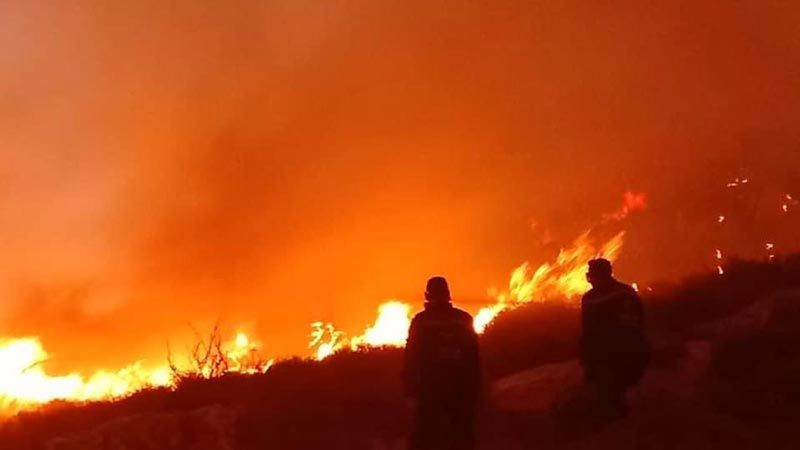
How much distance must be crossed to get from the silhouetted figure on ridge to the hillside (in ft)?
6.80

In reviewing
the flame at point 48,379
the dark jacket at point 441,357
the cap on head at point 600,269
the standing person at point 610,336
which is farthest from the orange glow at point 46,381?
the cap on head at point 600,269

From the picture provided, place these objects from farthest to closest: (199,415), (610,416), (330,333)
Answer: (330,333) < (199,415) < (610,416)

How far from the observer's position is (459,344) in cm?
1129

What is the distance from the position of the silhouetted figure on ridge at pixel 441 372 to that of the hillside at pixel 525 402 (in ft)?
6.80

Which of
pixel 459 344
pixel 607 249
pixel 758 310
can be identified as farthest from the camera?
pixel 607 249

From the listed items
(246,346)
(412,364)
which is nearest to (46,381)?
(246,346)

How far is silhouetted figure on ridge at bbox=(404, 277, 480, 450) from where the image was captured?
1122 cm

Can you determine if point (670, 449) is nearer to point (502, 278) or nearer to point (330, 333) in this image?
point (330, 333)

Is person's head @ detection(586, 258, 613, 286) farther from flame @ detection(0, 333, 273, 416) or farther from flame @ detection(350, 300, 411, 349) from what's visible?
flame @ detection(350, 300, 411, 349)

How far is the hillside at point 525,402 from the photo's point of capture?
1303cm

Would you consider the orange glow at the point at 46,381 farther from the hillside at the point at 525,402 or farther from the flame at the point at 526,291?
the hillside at the point at 525,402

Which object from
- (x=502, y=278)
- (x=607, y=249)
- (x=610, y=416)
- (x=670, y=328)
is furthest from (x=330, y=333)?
(x=610, y=416)

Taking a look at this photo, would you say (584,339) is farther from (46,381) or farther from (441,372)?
(46,381)

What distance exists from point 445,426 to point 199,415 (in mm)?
4999
